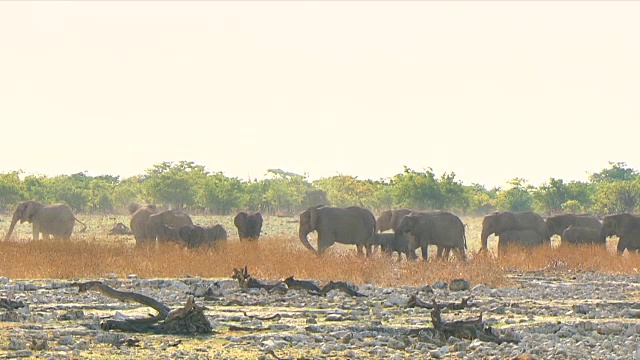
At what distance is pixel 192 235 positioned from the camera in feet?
110

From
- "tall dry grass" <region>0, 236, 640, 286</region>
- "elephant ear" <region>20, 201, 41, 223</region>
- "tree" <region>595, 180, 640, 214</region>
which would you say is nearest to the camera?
"tall dry grass" <region>0, 236, 640, 286</region>

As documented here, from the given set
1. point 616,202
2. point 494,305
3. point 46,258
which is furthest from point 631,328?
point 616,202

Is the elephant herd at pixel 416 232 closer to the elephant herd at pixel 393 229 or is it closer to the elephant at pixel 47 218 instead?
the elephant herd at pixel 393 229

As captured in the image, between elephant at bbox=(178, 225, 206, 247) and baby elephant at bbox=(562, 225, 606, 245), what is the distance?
40.2ft

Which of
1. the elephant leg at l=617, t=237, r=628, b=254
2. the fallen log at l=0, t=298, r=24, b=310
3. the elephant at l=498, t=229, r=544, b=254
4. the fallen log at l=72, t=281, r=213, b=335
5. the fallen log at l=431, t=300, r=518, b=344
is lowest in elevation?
the fallen log at l=431, t=300, r=518, b=344

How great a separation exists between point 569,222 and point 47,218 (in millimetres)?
17905

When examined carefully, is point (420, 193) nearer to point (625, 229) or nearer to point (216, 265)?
point (625, 229)

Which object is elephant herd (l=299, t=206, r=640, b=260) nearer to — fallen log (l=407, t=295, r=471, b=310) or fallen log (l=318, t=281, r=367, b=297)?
fallen log (l=318, t=281, r=367, b=297)

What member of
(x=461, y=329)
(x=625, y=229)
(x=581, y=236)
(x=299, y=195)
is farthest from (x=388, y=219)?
(x=299, y=195)

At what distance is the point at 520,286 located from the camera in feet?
81.4

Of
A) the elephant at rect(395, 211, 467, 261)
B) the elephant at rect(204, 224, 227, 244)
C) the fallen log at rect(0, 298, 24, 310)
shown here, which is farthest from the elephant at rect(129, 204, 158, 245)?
the fallen log at rect(0, 298, 24, 310)

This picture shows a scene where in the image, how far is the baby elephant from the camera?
39906mm

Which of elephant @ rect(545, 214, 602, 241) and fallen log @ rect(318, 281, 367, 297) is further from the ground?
elephant @ rect(545, 214, 602, 241)

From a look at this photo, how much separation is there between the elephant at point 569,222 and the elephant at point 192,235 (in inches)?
595
